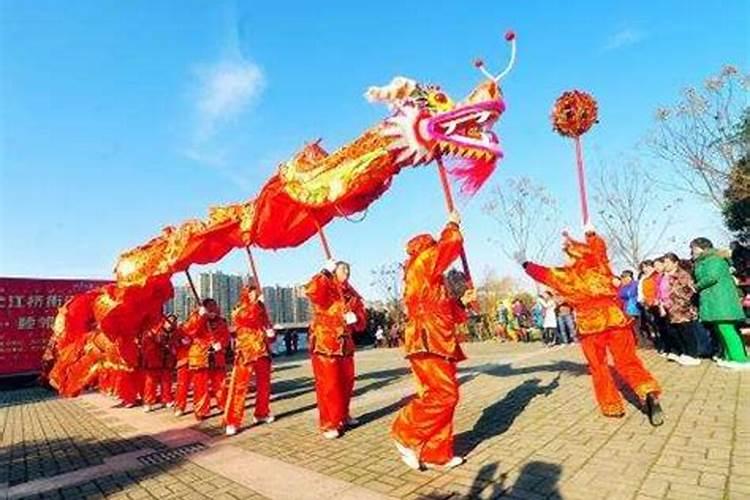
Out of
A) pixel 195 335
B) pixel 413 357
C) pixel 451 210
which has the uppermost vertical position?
pixel 451 210

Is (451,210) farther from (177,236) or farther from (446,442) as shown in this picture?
(177,236)

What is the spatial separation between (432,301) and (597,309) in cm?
195

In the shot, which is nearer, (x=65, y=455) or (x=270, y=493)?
(x=270, y=493)

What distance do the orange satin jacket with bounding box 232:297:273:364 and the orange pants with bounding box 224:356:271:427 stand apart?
10cm

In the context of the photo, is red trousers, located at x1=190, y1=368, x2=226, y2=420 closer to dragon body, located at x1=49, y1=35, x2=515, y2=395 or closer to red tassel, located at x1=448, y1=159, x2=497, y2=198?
dragon body, located at x1=49, y1=35, x2=515, y2=395

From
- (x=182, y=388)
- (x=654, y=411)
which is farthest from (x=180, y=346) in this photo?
(x=654, y=411)

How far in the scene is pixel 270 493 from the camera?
450 centimetres

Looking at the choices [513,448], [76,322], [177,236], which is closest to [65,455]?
[177,236]

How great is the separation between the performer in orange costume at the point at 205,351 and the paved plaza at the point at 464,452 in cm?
48

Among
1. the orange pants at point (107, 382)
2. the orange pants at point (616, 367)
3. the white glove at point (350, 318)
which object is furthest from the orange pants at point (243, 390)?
the orange pants at point (107, 382)

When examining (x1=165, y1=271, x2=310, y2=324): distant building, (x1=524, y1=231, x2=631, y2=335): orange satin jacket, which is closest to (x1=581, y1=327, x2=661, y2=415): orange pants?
(x1=524, y1=231, x2=631, y2=335): orange satin jacket

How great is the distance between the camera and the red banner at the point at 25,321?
657 inches

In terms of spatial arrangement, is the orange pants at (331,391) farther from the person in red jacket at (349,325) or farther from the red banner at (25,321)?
the red banner at (25,321)

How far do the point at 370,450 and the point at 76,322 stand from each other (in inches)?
385
